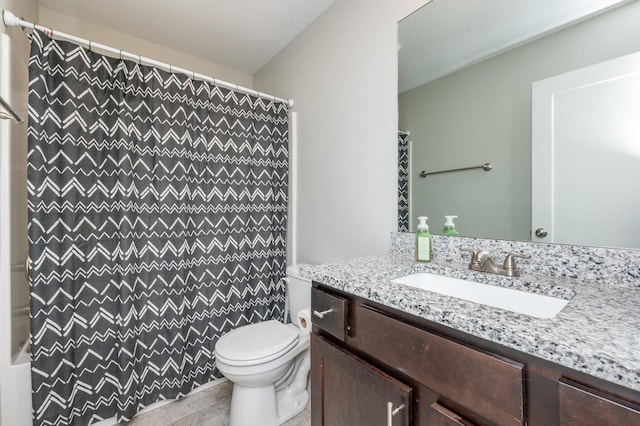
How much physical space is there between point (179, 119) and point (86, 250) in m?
0.86

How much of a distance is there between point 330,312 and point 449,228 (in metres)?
0.65

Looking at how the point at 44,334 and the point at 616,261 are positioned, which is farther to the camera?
the point at 44,334

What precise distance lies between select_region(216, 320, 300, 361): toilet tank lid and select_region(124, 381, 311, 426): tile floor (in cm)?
48

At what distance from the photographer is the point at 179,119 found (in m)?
1.67

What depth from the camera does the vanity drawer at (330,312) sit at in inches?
33.3

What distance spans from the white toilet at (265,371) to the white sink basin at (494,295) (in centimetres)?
82

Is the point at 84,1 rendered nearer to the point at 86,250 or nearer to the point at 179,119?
the point at 179,119

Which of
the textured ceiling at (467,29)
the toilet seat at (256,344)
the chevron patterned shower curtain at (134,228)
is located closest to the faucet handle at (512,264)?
the textured ceiling at (467,29)

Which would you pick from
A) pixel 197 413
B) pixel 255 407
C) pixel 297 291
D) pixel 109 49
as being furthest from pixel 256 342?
pixel 109 49

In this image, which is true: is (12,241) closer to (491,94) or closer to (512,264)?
(512,264)

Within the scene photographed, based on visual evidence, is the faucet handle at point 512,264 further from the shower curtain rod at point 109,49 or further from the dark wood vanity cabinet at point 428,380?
the shower curtain rod at point 109,49

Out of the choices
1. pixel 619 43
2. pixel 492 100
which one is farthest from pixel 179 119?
pixel 619 43


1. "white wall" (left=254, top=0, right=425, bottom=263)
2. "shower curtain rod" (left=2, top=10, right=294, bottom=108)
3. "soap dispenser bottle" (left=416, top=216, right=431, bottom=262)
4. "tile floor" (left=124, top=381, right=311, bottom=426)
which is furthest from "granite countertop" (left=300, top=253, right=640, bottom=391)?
"shower curtain rod" (left=2, top=10, right=294, bottom=108)

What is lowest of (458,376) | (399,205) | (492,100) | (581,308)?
(458,376)
